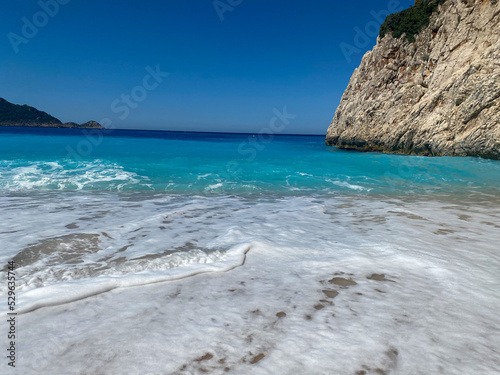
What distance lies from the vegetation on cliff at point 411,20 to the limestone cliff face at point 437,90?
75cm

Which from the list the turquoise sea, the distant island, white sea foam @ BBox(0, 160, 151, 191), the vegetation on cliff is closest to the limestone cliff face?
the vegetation on cliff

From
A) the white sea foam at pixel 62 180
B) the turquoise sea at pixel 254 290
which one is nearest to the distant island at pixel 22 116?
the white sea foam at pixel 62 180

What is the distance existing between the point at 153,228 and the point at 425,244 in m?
4.95

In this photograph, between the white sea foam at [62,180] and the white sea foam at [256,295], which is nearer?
the white sea foam at [256,295]

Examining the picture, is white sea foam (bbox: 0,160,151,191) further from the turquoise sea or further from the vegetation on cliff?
the vegetation on cliff

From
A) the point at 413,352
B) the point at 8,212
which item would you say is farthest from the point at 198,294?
the point at 8,212

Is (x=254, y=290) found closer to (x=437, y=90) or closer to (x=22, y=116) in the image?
(x=437, y=90)

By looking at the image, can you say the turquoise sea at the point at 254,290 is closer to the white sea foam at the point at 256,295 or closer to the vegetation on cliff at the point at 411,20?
the white sea foam at the point at 256,295

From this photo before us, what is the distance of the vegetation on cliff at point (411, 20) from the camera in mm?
31453

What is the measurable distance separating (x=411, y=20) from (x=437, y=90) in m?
13.7

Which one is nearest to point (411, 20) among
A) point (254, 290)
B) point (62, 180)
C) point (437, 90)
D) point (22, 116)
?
point (437, 90)

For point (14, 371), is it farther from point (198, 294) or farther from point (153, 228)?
point (153, 228)

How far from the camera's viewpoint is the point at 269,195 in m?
10.1

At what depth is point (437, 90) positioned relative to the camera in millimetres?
25359
